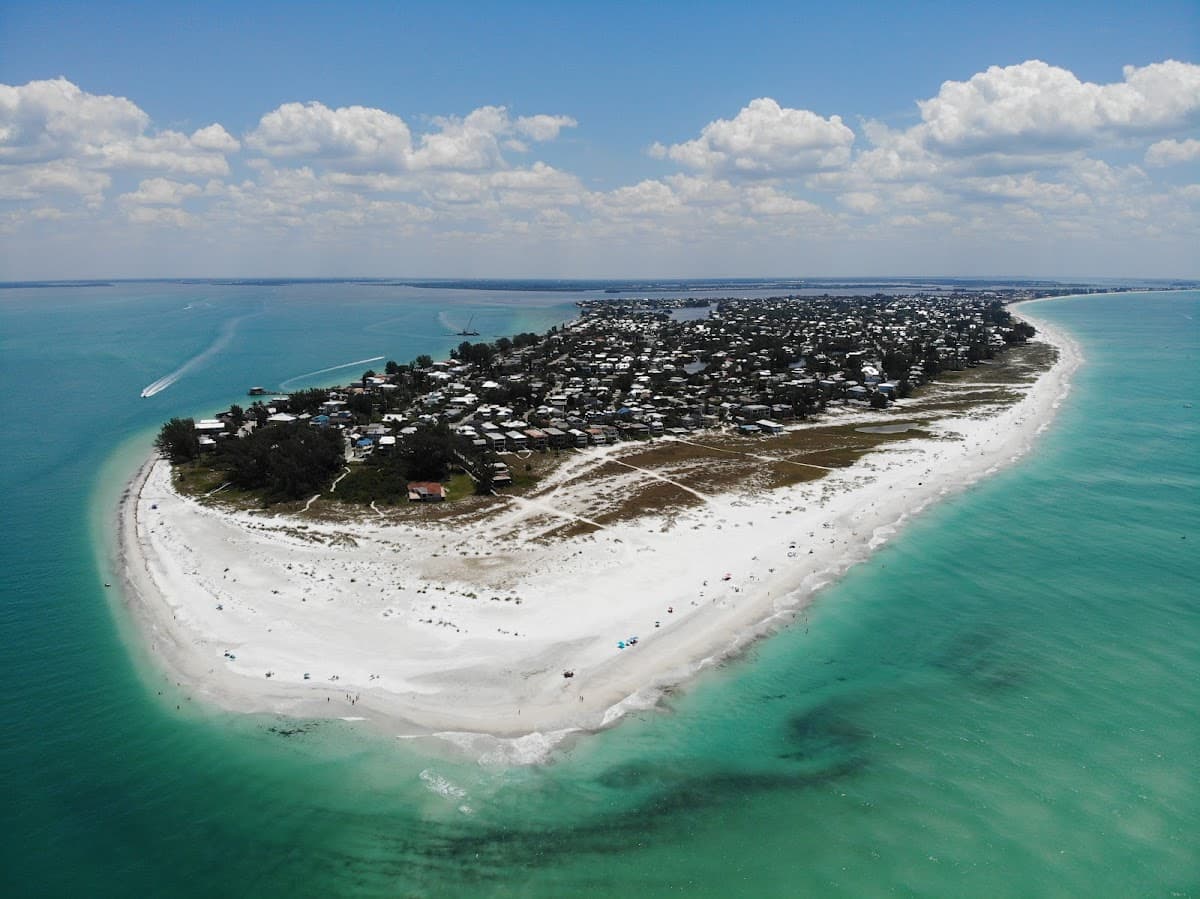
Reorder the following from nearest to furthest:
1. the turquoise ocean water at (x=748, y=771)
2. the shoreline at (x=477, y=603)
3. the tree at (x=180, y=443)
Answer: the turquoise ocean water at (x=748, y=771) → the shoreline at (x=477, y=603) → the tree at (x=180, y=443)

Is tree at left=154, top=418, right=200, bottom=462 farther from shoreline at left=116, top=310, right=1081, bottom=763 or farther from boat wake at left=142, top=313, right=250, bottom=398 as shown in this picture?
boat wake at left=142, top=313, right=250, bottom=398

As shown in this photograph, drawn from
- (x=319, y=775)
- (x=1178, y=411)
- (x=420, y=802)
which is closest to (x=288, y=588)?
(x=319, y=775)

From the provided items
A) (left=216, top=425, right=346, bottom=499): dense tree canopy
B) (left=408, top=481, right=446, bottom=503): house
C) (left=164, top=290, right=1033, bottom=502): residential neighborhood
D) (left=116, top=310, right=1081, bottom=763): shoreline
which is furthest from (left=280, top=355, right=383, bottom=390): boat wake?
(left=408, top=481, right=446, bottom=503): house

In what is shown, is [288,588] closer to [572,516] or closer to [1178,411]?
[572,516]

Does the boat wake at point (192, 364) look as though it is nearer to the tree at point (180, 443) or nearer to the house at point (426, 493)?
the tree at point (180, 443)

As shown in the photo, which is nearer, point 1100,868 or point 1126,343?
point 1100,868

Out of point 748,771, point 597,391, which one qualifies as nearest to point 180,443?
point 597,391

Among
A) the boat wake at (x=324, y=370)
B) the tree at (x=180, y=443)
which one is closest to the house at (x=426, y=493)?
the tree at (x=180, y=443)
